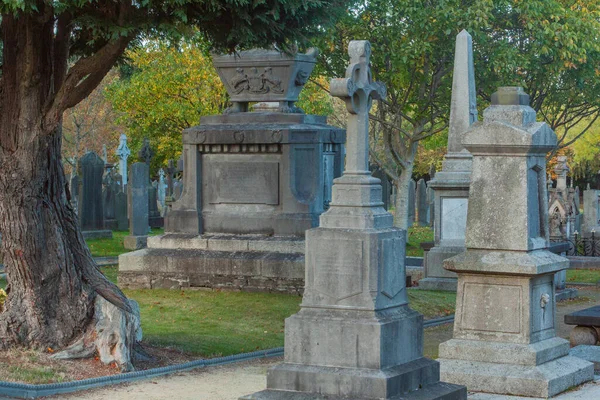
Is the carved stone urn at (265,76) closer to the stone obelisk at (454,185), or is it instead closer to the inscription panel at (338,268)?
the stone obelisk at (454,185)

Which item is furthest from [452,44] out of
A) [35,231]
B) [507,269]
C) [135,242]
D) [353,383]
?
[353,383]

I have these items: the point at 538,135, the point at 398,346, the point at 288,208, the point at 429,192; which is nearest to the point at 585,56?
the point at 429,192

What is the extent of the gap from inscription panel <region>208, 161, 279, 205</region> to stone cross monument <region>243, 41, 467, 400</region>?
7805mm

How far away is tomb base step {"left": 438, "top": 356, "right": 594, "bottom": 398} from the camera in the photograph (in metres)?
9.39

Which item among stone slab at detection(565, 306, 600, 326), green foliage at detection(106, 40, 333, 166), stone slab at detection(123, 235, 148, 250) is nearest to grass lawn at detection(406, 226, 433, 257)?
stone slab at detection(123, 235, 148, 250)

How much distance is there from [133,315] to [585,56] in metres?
19.5

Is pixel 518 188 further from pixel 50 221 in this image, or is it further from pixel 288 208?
pixel 288 208

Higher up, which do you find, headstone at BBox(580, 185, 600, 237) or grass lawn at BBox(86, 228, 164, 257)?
headstone at BBox(580, 185, 600, 237)

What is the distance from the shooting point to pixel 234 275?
53.0 feet

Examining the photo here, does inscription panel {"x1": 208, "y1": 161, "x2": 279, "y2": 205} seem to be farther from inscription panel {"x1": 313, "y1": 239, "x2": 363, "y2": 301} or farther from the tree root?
inscription panel {"x1": 313, "y1": 239, "x2": 363, "y2": 301}

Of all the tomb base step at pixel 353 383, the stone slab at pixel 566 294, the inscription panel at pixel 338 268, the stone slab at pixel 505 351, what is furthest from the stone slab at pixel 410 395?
the stone slab at pixel 566 294

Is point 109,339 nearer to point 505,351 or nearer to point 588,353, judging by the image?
point 505,351

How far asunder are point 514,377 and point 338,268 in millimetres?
2084

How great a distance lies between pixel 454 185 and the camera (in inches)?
674
